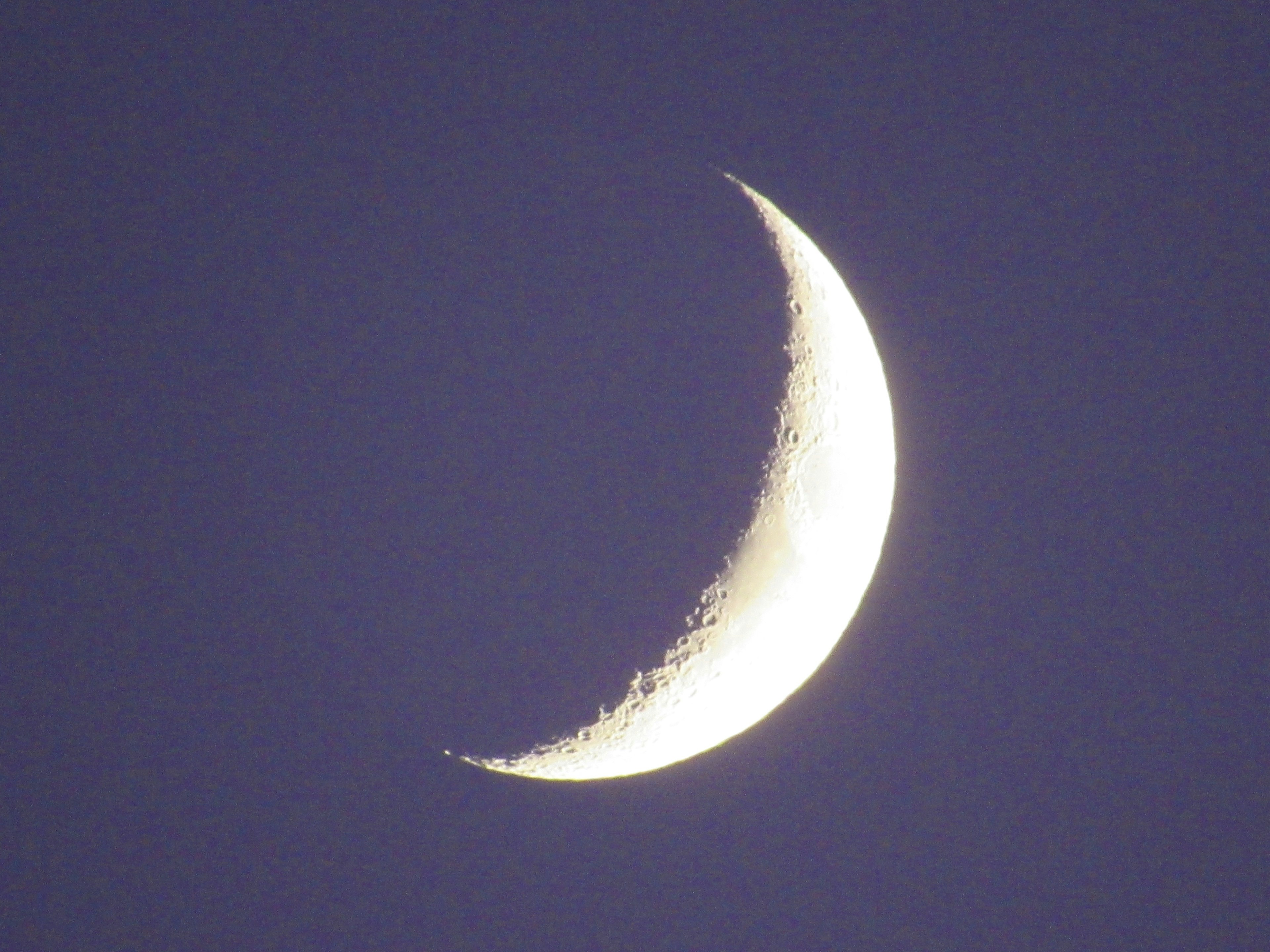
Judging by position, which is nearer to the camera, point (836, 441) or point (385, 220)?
point (385, 220)

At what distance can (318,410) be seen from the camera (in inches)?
212

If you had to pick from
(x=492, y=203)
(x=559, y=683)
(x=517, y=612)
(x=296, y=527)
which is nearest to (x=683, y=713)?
(x=559, y=683)

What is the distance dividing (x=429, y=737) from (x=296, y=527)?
1.58m

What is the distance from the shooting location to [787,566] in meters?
5.88

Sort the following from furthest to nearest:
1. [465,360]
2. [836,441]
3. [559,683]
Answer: [836,441] < [559,683] < [465,360]

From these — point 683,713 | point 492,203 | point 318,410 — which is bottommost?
point 683,713

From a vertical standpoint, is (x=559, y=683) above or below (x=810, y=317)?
below

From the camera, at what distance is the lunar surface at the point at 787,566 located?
5.74 m

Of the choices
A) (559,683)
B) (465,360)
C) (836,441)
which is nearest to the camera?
(465,360)

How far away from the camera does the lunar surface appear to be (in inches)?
226

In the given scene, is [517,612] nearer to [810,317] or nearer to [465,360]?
[465,360]

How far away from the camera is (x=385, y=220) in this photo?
546cm

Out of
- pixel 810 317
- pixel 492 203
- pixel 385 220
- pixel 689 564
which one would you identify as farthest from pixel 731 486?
pixel 385 220

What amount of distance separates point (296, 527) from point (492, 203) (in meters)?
2.15
